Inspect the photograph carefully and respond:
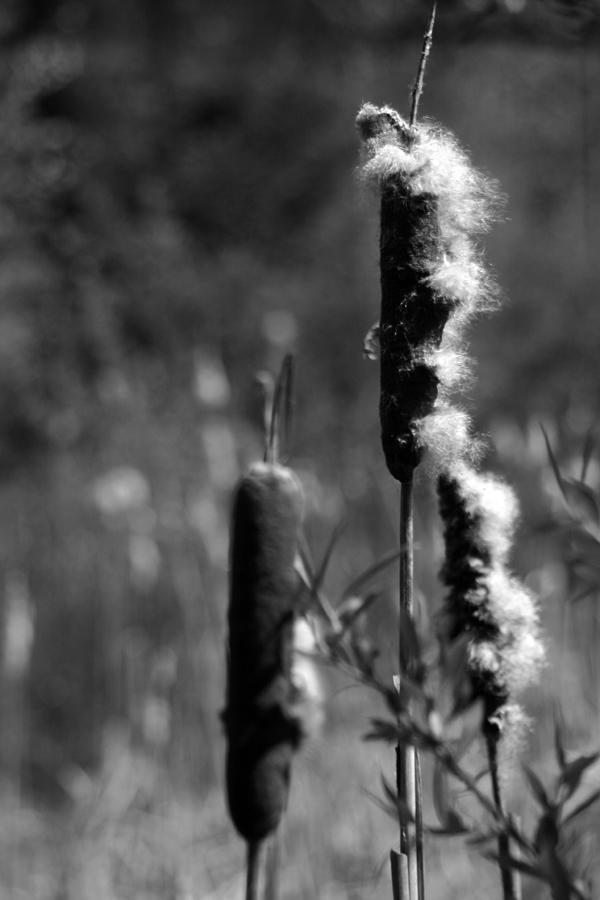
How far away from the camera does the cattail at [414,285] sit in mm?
396

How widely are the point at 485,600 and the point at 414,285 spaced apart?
122 mm

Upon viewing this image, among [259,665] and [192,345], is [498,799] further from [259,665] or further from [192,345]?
[192,345]

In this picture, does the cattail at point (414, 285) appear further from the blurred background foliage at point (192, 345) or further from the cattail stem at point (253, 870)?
the blurred background foliage at point (192, 345)

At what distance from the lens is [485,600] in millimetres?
420

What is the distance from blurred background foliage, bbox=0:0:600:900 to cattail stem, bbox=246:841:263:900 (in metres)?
0.89

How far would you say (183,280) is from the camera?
380 cm

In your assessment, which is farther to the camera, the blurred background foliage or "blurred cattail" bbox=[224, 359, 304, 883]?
the blurred background foliage

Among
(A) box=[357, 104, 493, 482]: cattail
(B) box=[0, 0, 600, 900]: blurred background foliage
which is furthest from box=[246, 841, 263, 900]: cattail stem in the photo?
(B) box=[0, 0, 600, 900]: blurred background foliage

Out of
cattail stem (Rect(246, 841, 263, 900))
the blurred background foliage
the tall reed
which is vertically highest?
the blurred background foliage

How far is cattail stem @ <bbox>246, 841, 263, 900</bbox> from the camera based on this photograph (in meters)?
0.40

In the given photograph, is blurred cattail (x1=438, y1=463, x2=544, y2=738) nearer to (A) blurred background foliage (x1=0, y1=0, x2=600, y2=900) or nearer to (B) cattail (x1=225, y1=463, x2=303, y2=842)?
(B) cattail (x1=225, y1=463, x2=303, y2=842)

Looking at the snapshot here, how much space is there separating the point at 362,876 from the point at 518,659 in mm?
1103

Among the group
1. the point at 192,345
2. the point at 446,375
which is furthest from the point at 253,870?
the point at 192,345

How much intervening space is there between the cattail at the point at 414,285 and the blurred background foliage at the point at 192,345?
3.10 ft
